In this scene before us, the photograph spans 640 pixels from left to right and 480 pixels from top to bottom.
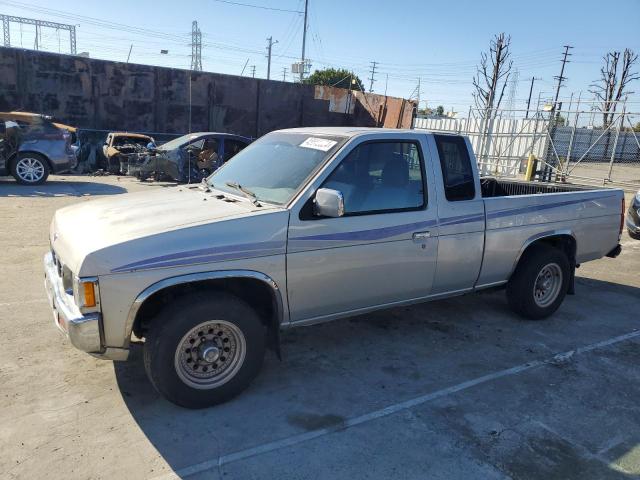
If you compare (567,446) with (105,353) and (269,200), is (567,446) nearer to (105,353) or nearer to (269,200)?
(269,200)

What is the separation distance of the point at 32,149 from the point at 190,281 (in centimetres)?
1100

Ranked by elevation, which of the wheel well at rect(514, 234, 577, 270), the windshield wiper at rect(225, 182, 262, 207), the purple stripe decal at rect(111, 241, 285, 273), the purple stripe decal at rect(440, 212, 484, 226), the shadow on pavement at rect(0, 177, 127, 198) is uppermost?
the windshield wiper at rect(225, 182, 262, 207)

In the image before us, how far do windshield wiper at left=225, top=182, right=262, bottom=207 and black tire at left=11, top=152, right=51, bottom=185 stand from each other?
398 inches

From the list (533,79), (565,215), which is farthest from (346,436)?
(533,79)

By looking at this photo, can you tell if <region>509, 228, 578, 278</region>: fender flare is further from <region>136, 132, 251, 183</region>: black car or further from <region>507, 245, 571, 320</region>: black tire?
<region>136, 132, 251, 183</region>: black car

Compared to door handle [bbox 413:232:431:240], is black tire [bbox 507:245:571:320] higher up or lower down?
lower down

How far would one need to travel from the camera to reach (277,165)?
4.23 metres

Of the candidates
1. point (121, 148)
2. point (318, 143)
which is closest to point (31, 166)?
point (121, 148)

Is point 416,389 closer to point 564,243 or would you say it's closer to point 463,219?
point 463,219

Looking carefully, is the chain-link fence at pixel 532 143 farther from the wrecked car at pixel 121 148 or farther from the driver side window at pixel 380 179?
the driver side window at pixel 380 179

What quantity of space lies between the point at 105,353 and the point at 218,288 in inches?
31.8

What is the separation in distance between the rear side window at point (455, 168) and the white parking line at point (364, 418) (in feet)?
4.88

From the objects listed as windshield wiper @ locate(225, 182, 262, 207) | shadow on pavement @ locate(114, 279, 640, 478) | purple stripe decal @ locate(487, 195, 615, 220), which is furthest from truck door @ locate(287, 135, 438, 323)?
purple stripe decal @ locate(487, 195, 615, 220)

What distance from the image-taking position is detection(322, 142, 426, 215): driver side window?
3.98 metres
